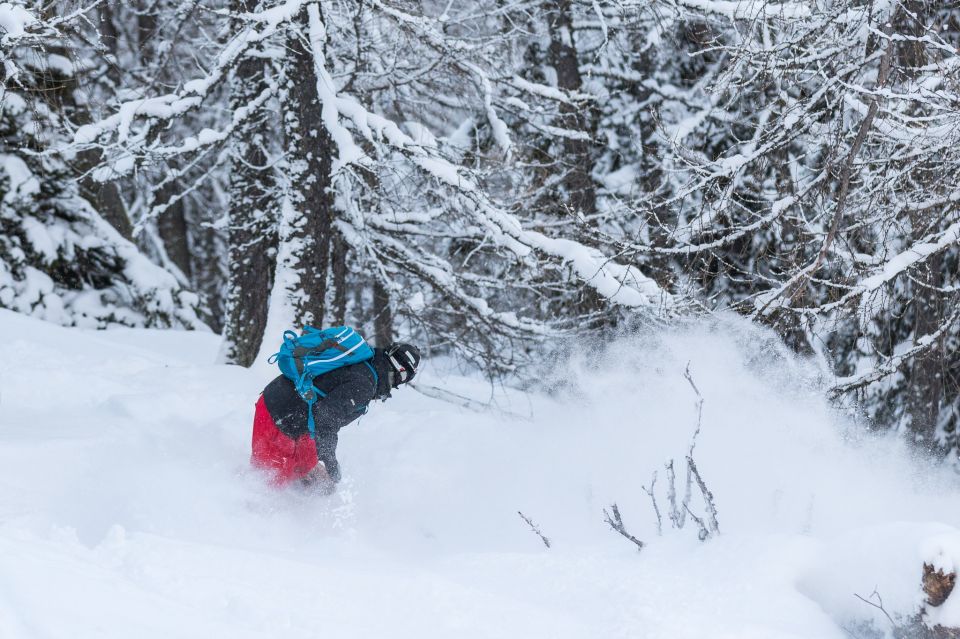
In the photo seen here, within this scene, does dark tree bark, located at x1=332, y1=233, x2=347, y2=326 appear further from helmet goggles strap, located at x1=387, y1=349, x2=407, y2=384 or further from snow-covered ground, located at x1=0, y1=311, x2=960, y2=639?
helmet goggles strap, located at x1=387, y1=349, x2=407, y2=384

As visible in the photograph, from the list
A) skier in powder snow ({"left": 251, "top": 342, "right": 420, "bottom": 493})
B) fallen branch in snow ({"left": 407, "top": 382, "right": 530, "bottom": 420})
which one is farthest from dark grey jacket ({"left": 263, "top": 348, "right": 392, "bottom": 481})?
fallen branch in snow ({"left": 407, "top": 382, "right": 530, "bottom": 420})

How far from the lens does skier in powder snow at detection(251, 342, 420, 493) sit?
4.79 m

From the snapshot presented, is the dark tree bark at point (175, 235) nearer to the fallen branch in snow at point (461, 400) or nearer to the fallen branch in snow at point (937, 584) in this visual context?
the fallen branch in snow at point (461, 400)

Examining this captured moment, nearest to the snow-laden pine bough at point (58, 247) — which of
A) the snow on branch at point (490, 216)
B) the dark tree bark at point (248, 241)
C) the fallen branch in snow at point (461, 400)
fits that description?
the dark tree bark at point (248, 241)

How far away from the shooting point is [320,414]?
188 inches

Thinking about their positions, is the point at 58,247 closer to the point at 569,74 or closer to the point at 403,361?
the point at 403,361

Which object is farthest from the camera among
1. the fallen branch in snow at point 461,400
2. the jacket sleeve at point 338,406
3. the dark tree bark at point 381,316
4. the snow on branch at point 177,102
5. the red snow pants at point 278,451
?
the dark tree bark at point 381,316

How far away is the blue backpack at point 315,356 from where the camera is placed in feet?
15.8

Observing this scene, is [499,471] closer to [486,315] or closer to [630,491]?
[630,491]

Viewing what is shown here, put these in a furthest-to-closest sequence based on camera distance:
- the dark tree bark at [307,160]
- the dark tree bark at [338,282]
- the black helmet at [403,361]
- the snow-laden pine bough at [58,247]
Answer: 1. the snow-laden pine bough at [58,247]
2. the dark tree bark at [338,282]
3. the dark tree bark at [307,160]
4. the black helmet at [403,361]

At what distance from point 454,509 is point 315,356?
160 centimetres

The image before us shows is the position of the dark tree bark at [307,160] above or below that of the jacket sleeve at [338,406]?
above

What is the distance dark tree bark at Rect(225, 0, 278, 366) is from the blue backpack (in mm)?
3023

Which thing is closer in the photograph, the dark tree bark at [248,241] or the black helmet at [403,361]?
the black helmet at [403,361]
